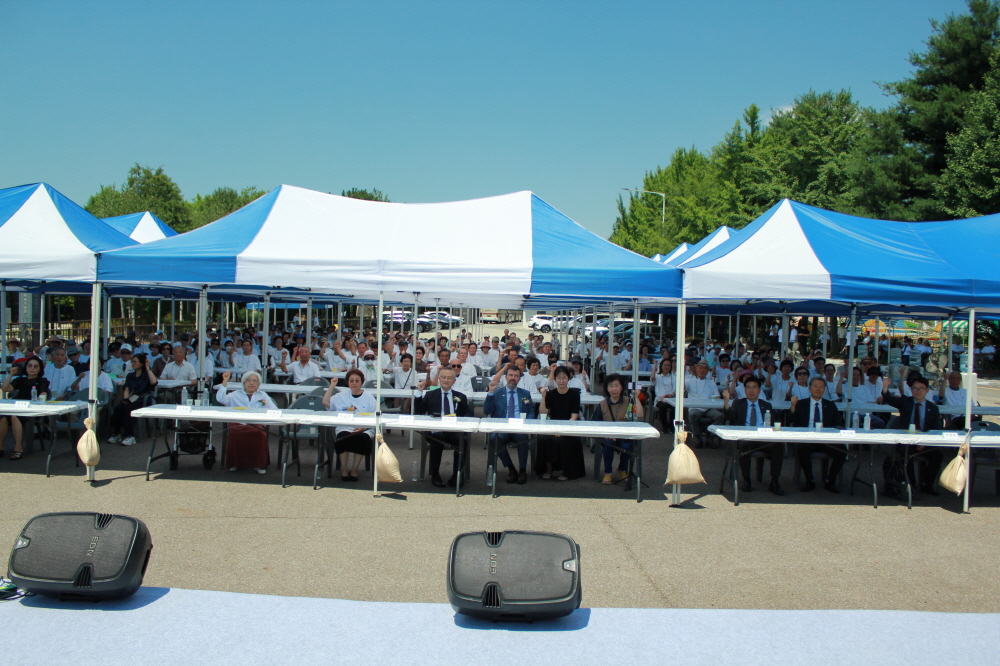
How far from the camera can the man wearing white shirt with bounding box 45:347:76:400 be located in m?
9.52

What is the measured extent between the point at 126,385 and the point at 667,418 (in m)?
8.77

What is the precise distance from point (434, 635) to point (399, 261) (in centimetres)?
436

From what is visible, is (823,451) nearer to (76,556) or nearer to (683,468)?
(683,468)

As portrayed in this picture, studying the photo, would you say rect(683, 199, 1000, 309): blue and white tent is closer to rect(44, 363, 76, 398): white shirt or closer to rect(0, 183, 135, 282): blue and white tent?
rect(0, 183, 135, 282): blue and white tent

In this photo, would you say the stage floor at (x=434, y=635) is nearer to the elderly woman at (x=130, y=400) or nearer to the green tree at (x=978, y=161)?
the elderly woman at (x=130, y=400)

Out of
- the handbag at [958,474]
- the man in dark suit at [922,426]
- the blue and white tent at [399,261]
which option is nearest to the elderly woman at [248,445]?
the blue and white tent at [399,261]

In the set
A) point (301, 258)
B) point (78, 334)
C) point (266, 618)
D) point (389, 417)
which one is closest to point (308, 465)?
point (389, 417)

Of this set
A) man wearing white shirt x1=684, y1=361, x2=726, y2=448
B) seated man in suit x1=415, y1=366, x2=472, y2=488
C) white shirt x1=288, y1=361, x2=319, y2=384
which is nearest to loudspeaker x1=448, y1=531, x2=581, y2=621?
seated man in suit x1=415, y1=366, x2=472, y2=488

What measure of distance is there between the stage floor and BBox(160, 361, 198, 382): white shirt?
23.8ft

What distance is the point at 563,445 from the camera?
323 inches

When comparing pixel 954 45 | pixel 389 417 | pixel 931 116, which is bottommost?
pixel 389 417

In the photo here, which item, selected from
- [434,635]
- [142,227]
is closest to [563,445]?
[434,635]

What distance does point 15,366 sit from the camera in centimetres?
1015

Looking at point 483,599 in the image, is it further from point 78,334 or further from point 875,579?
point 78,334
